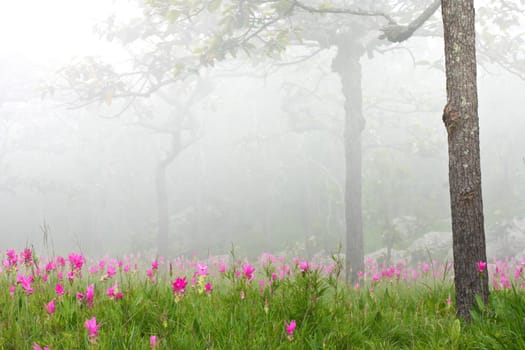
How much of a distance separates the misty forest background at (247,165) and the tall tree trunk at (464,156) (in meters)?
14.1

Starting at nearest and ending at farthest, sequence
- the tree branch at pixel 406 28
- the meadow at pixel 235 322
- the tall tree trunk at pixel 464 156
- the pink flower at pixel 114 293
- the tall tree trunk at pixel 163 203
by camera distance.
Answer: the meadow at pixel 235 322 → the pink flower at pixel 114 293 → the tall tree trunk at pixel 464 156 → the tree branch at pixel 406 28 → the tall tree trunk at pixel 163 203

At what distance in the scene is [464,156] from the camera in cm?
377

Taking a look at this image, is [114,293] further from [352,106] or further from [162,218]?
[162,218]

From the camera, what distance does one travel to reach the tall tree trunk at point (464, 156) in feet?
12.2

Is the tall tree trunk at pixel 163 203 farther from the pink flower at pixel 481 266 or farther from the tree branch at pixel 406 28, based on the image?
the pink flower at pixel 481 266

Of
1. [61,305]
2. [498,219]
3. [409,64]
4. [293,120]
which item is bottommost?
[498,219]

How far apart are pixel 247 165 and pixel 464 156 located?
31511mm

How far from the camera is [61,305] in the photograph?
3.27m

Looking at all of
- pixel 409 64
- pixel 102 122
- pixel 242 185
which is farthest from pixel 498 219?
pixel 102 122

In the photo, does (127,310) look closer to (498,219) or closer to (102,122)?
(498,219)

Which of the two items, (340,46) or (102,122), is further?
(102,122)

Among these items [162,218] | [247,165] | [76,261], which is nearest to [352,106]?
[76,261]

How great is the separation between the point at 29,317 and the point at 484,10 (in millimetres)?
12270

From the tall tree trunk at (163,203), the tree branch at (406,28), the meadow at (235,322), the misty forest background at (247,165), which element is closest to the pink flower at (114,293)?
the meadow at (235,322)
